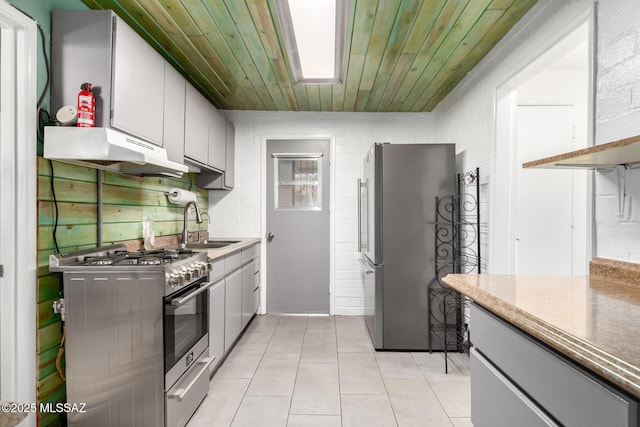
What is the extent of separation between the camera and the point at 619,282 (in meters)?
1.30

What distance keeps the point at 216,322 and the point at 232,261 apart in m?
0.56

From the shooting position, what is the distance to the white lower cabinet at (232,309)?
263 centimetres

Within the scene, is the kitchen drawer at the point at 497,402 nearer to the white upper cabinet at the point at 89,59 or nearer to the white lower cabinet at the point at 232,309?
the white lower cabinet at the point at 232,309

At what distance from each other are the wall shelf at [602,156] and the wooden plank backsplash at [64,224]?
7.54 ft

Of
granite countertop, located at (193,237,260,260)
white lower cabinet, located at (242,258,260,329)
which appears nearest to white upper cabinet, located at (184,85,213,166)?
granite countertop, located at (193,237,260,260)

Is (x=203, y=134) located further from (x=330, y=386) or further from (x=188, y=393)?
(x=330, y=386)

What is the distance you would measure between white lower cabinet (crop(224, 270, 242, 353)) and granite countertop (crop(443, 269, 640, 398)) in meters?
1.86

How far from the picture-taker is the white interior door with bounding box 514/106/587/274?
2668mm

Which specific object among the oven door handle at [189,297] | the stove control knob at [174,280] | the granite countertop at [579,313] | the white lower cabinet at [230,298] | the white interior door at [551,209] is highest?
the white interior door at [551,209]

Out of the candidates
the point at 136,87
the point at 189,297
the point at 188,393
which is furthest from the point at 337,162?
the point at 188,393

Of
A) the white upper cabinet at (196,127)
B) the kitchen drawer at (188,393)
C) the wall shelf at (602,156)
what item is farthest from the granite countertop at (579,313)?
the white upper cabinet at (196,127)

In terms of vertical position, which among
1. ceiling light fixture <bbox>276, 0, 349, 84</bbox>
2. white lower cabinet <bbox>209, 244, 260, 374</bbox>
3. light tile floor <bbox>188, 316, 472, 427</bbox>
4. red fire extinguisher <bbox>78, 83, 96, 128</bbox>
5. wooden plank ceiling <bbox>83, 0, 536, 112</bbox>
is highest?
ceiling light fixture <bbox>276, 0, 349, 84</bbox>

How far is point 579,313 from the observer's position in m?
0.87

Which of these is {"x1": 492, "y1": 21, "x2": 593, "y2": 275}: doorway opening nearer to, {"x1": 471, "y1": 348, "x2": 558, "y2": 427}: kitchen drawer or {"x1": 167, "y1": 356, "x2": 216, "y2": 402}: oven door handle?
{"x1": 471, "y1": 348, "x2": 558, "y2": 427}: kitchen drawer
